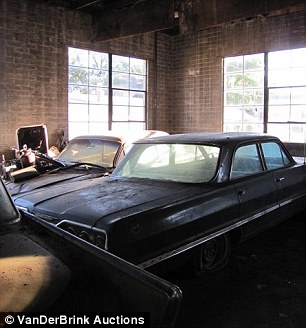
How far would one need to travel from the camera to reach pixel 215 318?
11.2 feet

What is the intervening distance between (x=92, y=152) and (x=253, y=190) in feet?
9.12

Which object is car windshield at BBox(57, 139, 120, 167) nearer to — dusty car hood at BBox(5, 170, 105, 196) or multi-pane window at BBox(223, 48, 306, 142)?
dusty car hood at BBox(5, 170, 105, 196)

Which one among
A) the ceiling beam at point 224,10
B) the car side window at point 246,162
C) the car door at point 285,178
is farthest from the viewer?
the ceiling beam at point 224,10

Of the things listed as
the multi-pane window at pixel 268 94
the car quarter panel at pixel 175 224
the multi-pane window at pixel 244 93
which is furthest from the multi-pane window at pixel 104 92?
the car quarter panel at pixel 175 224

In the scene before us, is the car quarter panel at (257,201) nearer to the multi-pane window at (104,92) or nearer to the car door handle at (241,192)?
the car door handle at (241,192)

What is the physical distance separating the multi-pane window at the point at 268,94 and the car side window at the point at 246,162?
23.8 ft

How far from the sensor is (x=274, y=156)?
17.6 feet

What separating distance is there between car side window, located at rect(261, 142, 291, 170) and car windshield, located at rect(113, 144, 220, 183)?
94 cm

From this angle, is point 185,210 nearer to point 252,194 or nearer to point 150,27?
point 252,194

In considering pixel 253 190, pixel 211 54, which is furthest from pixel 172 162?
pixel 211 54

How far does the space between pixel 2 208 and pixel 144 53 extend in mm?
11726

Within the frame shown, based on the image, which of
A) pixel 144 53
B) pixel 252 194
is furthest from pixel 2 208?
pixel 144 53

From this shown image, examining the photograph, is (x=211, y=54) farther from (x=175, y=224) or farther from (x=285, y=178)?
(x=175, y=224)

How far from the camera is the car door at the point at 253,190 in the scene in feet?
14.5
